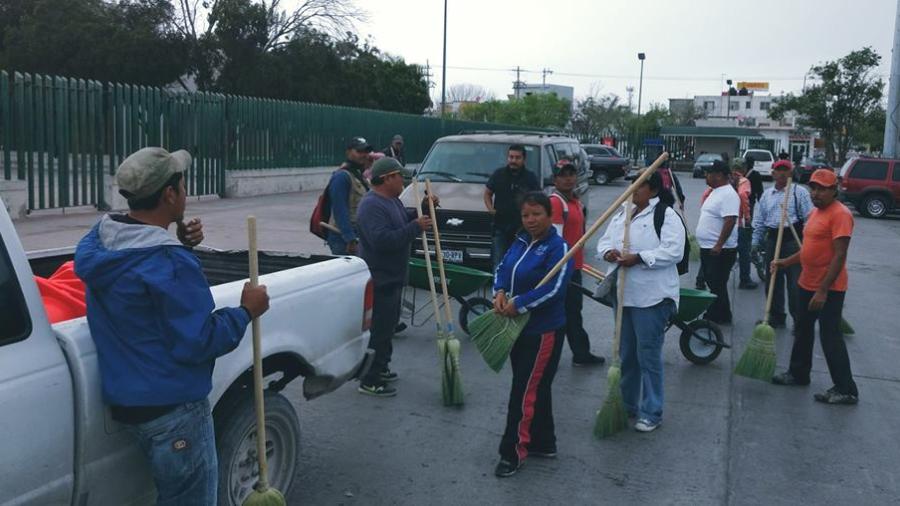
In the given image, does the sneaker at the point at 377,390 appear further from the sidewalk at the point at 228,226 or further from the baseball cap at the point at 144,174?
the sidewalk at the point at 228,226

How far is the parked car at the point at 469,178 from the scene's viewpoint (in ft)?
37.1

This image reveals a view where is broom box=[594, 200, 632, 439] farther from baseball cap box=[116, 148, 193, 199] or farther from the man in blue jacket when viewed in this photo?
baseball cap box=[116, 148, 193, 199]

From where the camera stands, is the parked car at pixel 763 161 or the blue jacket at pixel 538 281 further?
the parked car at pixel 763 161

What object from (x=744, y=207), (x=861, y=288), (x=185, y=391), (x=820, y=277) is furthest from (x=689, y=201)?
(x=185, y=391)

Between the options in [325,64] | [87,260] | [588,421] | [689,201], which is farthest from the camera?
[325,64]

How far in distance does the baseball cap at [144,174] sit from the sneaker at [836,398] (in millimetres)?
5409

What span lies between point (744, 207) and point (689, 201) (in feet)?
59.0

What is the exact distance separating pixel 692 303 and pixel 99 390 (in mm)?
5392

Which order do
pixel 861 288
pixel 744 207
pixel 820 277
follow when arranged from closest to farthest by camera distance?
pixel 820 277 < pixel 744 207 < pixel 861 288

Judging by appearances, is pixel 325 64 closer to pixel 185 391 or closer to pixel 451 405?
pixel 451 405

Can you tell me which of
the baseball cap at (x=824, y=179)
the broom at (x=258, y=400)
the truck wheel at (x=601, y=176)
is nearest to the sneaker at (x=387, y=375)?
the broom at (x=258, y=400)

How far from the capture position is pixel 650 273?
5.61m

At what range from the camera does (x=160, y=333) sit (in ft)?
9.45

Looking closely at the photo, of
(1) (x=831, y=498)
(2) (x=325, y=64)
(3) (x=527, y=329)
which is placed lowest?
(1) (x=831, y=498)
